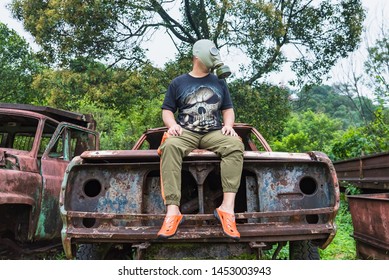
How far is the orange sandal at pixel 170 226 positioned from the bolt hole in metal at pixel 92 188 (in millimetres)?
772

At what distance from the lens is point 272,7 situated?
1174cm

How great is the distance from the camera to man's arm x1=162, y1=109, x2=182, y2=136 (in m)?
3.18

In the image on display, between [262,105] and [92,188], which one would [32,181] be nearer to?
[92,188]

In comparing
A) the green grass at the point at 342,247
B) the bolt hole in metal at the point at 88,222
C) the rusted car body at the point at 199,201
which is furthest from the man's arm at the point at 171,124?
the green grass at the point at 342,247

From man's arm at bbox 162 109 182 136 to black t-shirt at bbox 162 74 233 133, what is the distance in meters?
0.04

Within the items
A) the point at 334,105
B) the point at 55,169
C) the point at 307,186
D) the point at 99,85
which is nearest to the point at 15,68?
the point at 99,85

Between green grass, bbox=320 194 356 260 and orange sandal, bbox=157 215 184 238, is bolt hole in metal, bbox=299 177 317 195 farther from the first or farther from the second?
green grass, bbox=320 194 356 260

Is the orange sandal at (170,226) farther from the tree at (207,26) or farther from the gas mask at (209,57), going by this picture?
the tree at (207,26)

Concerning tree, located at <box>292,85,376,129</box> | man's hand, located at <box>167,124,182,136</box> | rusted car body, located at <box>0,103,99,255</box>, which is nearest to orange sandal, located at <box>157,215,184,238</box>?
man's hand, located at <box>167,124,182,136</box>

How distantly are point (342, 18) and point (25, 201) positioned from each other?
12232 mm

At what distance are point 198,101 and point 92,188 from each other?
110 cm

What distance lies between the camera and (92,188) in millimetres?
3359

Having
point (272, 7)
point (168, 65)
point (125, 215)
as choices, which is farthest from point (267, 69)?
point (125, 215)

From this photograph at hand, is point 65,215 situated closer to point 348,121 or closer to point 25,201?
point 25,201
